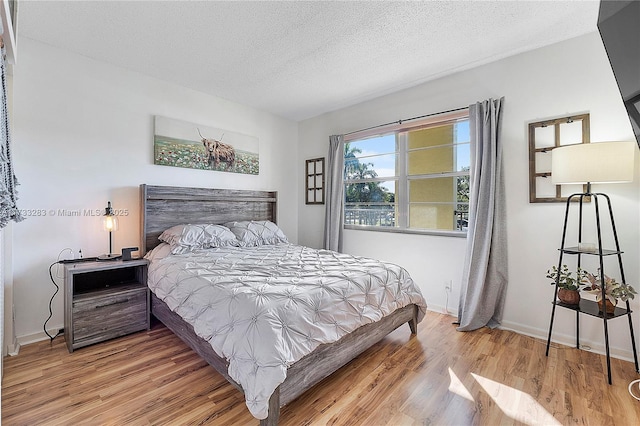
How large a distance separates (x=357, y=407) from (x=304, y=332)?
22.6 inches

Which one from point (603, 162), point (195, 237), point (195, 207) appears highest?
point (603, 162)

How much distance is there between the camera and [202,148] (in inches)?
139

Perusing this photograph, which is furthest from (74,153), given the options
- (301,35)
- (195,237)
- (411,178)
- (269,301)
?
(411,178)

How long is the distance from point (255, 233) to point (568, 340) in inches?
126

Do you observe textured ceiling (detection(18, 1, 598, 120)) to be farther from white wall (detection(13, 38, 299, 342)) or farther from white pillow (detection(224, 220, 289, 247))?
white pillow (detection(224, 220, 289, 247))

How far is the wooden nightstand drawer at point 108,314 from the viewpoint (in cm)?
231

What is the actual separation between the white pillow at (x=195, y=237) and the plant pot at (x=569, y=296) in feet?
10.0

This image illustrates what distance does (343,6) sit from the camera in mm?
2049

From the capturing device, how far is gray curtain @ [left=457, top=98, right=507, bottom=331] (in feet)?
8.95

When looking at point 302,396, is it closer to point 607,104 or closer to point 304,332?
point 304,332

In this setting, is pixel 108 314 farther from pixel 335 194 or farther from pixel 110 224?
pixel 335 194

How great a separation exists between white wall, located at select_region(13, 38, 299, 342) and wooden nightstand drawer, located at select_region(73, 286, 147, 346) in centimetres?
51

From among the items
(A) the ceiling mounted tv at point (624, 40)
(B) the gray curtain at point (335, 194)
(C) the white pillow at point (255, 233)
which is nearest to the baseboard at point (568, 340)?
(B) the gray curtain at point (335, 194)

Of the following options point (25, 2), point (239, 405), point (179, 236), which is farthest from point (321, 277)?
point (25, 2)
